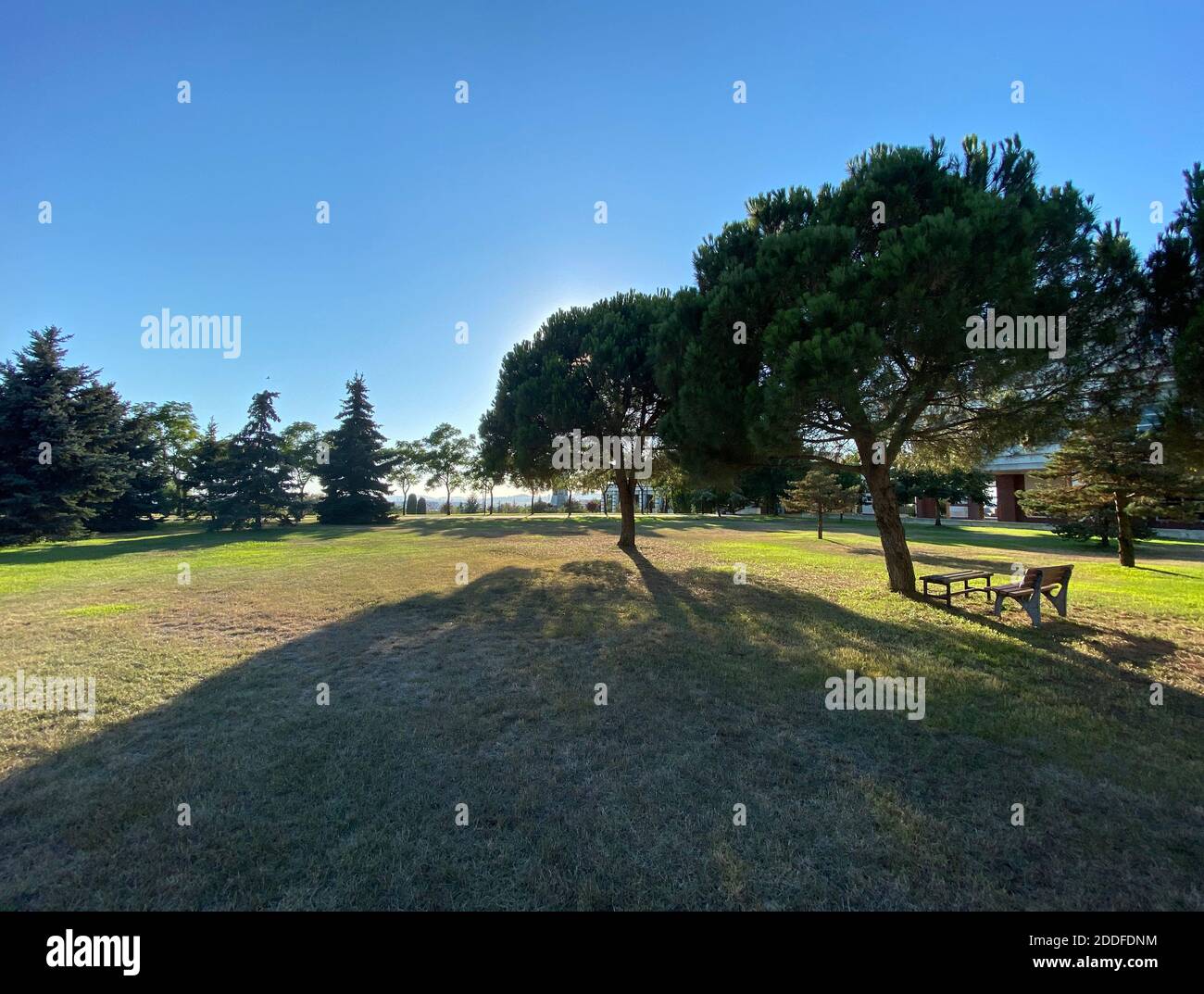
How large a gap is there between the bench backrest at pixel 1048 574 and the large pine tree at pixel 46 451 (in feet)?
119

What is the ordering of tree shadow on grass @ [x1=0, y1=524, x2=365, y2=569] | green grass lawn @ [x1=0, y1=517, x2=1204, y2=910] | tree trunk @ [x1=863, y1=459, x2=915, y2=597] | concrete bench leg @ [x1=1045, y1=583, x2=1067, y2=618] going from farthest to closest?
tree shadow on grass @ [x1=0, y1=524, x2=365, y2=569] → tree trunk @ [x1=863, y1=459, x2=915, y2=597] → concrete bench leg @ [x1=1045, y1=583, x2=1067, y2=618] → green grass lawn @ [x1=0, y1=517, x2=1204, y2=910]

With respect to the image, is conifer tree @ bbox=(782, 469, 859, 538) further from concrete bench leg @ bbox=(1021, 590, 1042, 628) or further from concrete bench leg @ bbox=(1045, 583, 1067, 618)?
concrete bench leg @ bbox=(1021, 590, 1042, 628)

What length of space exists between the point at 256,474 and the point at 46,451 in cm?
1025

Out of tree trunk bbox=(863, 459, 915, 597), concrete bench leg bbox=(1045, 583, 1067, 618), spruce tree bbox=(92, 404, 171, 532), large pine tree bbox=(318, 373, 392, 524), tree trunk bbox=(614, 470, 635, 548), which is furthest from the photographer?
large pine tree bbox=(318, 373, 392, 524)

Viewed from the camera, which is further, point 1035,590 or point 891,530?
point 891,530

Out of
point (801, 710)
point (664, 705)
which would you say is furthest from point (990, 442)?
point (664, 705)

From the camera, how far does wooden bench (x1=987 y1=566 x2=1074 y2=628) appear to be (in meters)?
7.44

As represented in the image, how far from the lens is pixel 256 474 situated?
105 ft

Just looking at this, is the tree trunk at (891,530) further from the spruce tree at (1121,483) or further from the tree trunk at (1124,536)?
the tree trunk at (1124,536)

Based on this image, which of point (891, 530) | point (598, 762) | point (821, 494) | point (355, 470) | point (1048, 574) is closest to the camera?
point (598, 762)

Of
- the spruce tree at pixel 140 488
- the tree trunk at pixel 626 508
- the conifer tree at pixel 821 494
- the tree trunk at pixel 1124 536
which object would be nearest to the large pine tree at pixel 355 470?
the spruce tree at pixel 140 488

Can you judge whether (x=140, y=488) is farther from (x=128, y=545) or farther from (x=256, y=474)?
(x=128, y=545)

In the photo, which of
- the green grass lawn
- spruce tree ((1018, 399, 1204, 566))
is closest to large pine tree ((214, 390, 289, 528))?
the green grass lawn

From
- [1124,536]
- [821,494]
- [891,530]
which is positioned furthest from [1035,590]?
[821,494]
